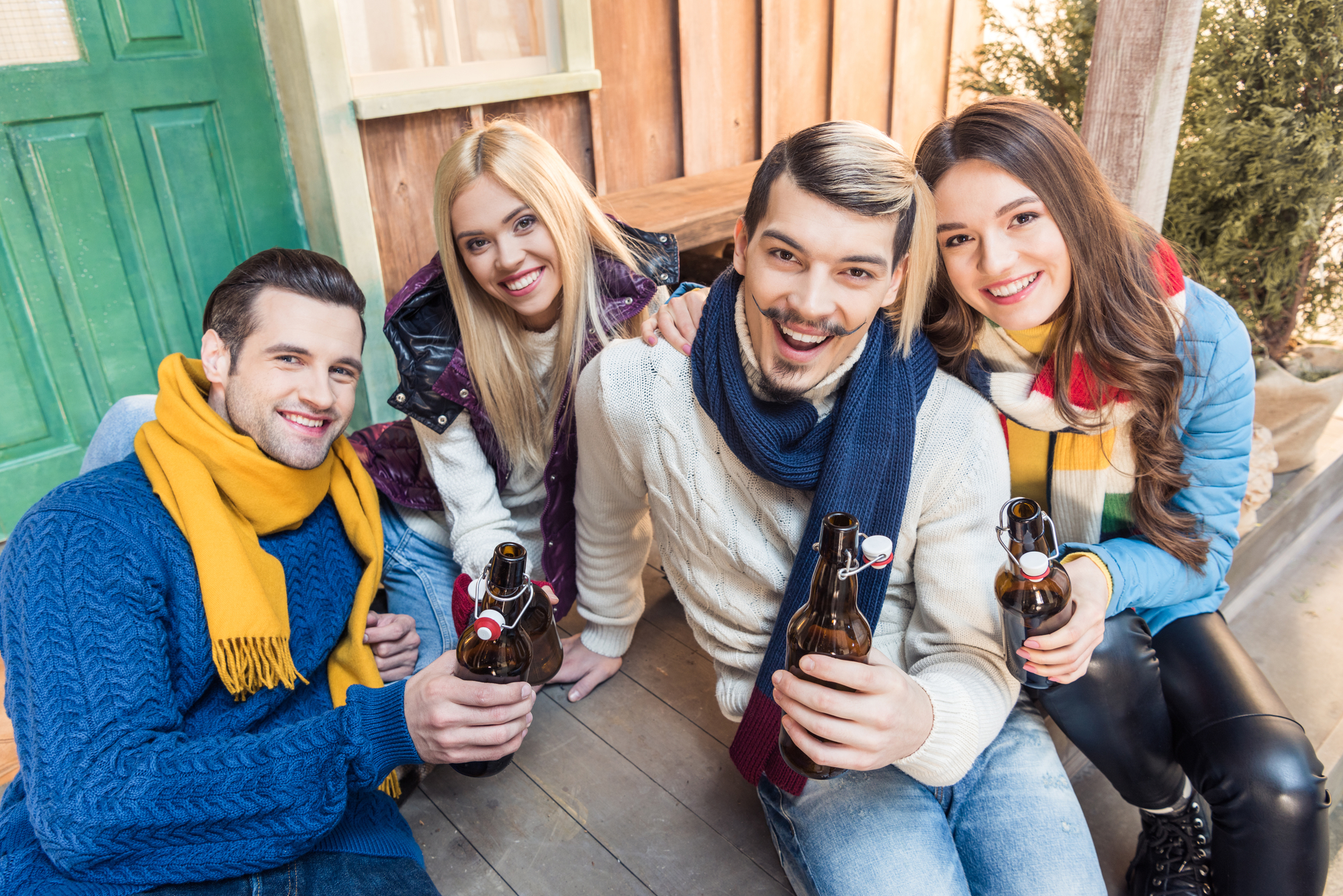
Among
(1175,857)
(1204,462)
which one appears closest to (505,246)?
(1204,462)

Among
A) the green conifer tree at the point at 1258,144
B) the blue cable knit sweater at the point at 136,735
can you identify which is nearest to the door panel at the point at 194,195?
the blue cable knit sweater at the point at 136,735


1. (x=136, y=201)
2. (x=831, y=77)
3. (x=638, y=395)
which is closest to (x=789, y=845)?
(x=638, y=395)

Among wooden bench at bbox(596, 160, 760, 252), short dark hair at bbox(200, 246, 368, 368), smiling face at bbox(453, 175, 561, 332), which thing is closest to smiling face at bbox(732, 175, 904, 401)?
smiling face at bbox(453, 175, 561, 332)

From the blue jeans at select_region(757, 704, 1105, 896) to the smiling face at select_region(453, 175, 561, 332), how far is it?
120cm

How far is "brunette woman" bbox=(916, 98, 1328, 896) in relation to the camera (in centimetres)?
154

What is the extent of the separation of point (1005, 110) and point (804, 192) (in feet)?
1.36

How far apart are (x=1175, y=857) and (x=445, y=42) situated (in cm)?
313

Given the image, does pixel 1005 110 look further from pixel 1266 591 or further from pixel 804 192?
pixel 1266 591

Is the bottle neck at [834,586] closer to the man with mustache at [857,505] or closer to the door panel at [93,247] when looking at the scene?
the man with mustache at [857,505]

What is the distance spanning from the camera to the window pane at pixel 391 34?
9.39 ft

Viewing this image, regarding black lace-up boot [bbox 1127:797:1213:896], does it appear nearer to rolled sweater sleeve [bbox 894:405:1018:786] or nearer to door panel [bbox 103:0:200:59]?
rolled sweater sleeve [bbox 894:405:1018:786]

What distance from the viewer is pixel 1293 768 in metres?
1.55

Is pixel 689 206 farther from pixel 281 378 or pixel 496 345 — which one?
pixel 281 378

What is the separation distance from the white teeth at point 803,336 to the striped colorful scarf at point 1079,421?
36 centimetres
